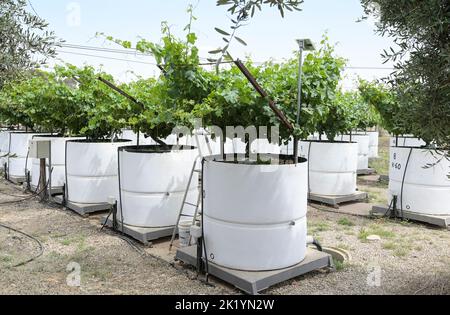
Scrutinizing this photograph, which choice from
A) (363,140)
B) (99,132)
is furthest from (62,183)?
(363,140)

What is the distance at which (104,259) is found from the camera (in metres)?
4.91

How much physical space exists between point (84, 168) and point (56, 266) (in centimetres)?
265

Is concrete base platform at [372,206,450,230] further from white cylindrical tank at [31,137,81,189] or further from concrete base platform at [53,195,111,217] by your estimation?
white cylindrical tank at [31,137,81,189]

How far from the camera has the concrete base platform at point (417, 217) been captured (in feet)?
21.0

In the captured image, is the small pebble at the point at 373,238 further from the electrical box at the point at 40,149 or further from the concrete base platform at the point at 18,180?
the concrete base platform at the point at 18,180

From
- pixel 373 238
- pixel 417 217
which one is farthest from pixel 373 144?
pixel 373 238

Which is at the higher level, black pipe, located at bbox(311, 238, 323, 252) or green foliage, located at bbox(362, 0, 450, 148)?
green foliage, located at bbox(362, 0, 450, 148)

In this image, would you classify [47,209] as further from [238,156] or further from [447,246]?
[447,246]

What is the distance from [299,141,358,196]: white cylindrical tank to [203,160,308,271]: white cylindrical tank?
14.3ft

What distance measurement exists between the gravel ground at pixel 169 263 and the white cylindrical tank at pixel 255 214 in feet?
1.04

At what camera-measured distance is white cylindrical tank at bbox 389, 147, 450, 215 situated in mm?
6500

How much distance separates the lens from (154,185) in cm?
557

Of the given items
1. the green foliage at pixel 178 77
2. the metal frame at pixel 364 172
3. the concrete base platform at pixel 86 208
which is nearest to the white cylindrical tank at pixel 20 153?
the concrete base platform at pixel 86 208

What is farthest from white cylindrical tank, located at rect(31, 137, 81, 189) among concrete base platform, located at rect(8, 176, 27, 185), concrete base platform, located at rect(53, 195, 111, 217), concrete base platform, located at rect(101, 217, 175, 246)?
concrete base platform, located at rect(101, 217, 175, 246)
